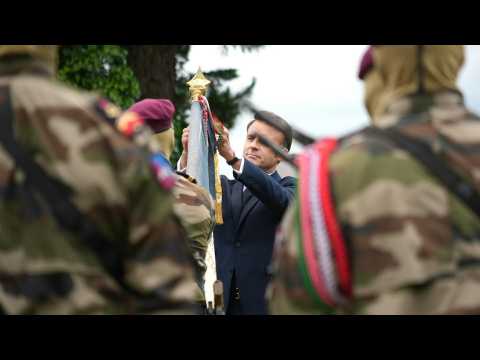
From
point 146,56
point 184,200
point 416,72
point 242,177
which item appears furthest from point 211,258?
point 146,56

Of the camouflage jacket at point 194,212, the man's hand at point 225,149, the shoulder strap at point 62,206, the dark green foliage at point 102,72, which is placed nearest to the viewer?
the shoulder strap at point 62,206

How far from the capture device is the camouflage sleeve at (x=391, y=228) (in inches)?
112

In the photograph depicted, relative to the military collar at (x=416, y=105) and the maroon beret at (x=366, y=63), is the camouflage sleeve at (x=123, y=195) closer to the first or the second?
the military collar at (x=416, y=105)

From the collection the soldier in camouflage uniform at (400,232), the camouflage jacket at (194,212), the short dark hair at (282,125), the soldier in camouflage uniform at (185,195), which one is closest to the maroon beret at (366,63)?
the soldier in camouflage uniform at (400,232)

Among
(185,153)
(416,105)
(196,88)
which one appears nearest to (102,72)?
(196,88)

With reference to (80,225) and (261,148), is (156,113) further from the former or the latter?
Result: (80,225)

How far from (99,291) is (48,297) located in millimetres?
144

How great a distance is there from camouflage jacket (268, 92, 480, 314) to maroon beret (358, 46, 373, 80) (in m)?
0.44

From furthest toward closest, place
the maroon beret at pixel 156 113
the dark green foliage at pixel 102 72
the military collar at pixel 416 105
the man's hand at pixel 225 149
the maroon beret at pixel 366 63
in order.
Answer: the dark green foliage at pixel 102 72 < the man's hand at pixel 225 149 < the maroon beret at pixel 156 113 < the maroon beret at pixel 366 63 < the military collar at pixel 416 105

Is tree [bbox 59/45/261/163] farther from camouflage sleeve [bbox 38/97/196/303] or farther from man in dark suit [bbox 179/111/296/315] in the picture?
camouflage sleeve [bbox 38/97/196/303]

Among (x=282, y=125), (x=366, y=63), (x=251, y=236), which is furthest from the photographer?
(x=251, y=236)

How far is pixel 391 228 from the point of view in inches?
112

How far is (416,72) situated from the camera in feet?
10.2

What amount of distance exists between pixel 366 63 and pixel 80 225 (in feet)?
3.82
